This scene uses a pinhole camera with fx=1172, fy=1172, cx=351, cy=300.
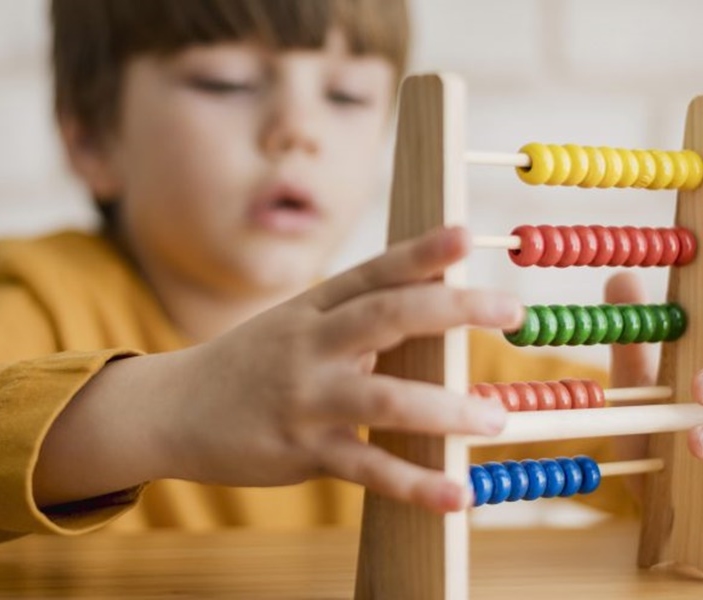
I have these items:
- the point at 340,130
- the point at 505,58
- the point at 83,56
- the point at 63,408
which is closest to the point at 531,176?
the point at 63,408

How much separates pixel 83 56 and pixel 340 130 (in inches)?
12.9

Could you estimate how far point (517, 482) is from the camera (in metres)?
0.61

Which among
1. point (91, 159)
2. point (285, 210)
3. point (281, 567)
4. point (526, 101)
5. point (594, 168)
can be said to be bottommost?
point (281, 567)

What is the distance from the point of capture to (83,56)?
131cm

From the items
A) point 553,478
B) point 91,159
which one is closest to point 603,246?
point 553,478

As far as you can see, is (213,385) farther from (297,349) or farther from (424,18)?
(424,18)

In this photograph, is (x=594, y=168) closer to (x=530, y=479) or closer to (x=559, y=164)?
(x=559, y=164)

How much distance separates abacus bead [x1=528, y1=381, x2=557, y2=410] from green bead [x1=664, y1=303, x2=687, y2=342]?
0.09 m

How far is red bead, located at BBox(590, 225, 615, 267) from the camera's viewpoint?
0.63 m

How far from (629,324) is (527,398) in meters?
0.08

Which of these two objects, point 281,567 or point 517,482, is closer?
point 517,482

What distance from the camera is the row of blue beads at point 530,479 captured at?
0.59 metres

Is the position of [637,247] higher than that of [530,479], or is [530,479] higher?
[637,247]

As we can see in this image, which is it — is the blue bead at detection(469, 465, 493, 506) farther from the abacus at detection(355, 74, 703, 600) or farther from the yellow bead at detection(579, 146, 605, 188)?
the yellow bead at detection(579, 146, 605, 188)
